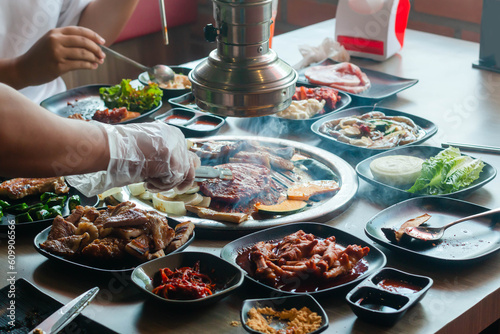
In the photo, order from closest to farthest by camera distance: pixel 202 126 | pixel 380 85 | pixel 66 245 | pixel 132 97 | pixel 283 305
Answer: pixel 283 305 → pixel 66 245 → pixel 202 126 → pixel 132 97 → pixel 380 85

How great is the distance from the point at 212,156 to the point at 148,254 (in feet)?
2.20

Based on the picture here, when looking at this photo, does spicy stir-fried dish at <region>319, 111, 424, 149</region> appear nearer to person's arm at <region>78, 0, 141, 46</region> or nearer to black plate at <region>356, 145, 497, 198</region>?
black plate at <region>356, 145, 497, 198</region>

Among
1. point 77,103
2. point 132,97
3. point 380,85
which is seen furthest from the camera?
point 380,85

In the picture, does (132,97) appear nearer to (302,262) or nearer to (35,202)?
(35,202)

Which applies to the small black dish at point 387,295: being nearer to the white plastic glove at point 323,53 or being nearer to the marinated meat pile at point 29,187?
the marinated meat pile at point 29,187

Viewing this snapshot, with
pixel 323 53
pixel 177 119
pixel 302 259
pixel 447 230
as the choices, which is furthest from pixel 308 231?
pixel 323 53

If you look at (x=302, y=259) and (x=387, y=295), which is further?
(x=302, y=259)

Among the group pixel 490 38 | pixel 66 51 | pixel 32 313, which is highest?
pixel 66 51

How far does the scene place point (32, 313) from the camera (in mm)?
1460

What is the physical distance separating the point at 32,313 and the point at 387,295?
2.88 ft

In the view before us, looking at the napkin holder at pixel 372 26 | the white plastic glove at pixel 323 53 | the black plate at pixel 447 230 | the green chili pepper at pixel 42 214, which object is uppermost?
the napkin holder at pixel 372 26

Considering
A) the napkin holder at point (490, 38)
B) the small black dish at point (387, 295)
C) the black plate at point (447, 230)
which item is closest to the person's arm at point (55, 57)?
the black plate at point (447, 230)

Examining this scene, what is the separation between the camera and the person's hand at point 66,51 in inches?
91.7

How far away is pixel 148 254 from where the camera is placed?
160 cm
